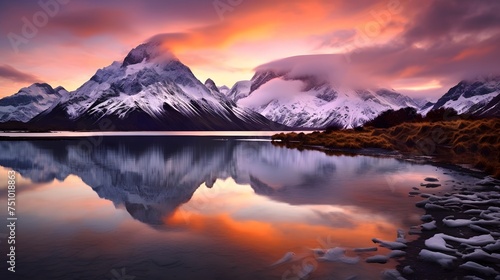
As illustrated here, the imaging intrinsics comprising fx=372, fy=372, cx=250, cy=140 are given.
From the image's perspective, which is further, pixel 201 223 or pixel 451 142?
pixel 451 142

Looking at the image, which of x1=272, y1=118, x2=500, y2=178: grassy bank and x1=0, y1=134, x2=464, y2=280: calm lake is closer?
x1=0, y1=134, x2=464, y2=280: calm lake

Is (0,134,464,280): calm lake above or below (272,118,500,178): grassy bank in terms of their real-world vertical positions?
below

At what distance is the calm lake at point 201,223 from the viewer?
1100 cm

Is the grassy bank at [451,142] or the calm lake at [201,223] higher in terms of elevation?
the grassy bank at [451,142]

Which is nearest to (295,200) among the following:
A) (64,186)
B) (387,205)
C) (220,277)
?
(387,205)

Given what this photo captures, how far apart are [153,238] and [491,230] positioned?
13.0 meters

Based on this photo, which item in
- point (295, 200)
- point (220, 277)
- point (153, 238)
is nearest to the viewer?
point (220, 277)

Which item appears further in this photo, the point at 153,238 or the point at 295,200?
the point at 295,200

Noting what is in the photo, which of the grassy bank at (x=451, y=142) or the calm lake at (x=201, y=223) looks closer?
the calm lake at (x=201, y=223)

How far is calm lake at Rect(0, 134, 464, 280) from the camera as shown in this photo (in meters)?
11.0

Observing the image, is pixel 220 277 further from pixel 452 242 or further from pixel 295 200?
pixel 295 200

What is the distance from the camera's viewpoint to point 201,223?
16281mm

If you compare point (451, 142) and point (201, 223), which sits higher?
point (451, 142)

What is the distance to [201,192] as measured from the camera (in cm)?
2512
